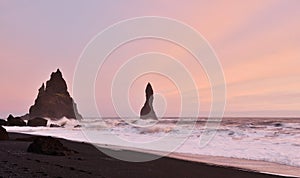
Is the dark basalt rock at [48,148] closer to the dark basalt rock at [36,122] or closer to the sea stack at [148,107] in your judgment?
the dark basalt rock at [36,122]

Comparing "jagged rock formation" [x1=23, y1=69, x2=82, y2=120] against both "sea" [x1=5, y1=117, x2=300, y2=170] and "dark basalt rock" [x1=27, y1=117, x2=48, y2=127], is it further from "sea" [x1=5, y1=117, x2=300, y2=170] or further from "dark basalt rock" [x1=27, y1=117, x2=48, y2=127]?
"sea" [x1=5, y1=117, x2=300, y2=170]

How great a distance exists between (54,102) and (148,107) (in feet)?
105

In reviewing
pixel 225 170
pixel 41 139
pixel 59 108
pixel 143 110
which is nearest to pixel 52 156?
pixel 41 139

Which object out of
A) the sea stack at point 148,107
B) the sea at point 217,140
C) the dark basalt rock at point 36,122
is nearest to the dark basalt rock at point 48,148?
the sea at point 217,140

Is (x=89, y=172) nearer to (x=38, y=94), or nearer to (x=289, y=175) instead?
(x=289, y=175)

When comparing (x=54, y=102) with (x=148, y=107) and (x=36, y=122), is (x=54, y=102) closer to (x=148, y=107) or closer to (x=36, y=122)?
(x=148, y=107)

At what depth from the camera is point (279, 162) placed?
571 inches

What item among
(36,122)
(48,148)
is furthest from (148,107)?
(48,148)

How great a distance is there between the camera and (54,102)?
106 metres

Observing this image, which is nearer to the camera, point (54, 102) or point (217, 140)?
point (217, 140)

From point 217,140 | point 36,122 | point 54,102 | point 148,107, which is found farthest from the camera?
point 54,102

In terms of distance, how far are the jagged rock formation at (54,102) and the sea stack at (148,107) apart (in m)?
24.4

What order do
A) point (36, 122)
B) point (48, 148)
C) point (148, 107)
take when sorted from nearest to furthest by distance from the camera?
point (48, 148), point (36, 122), point (148, 107)

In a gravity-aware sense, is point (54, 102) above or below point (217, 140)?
above
